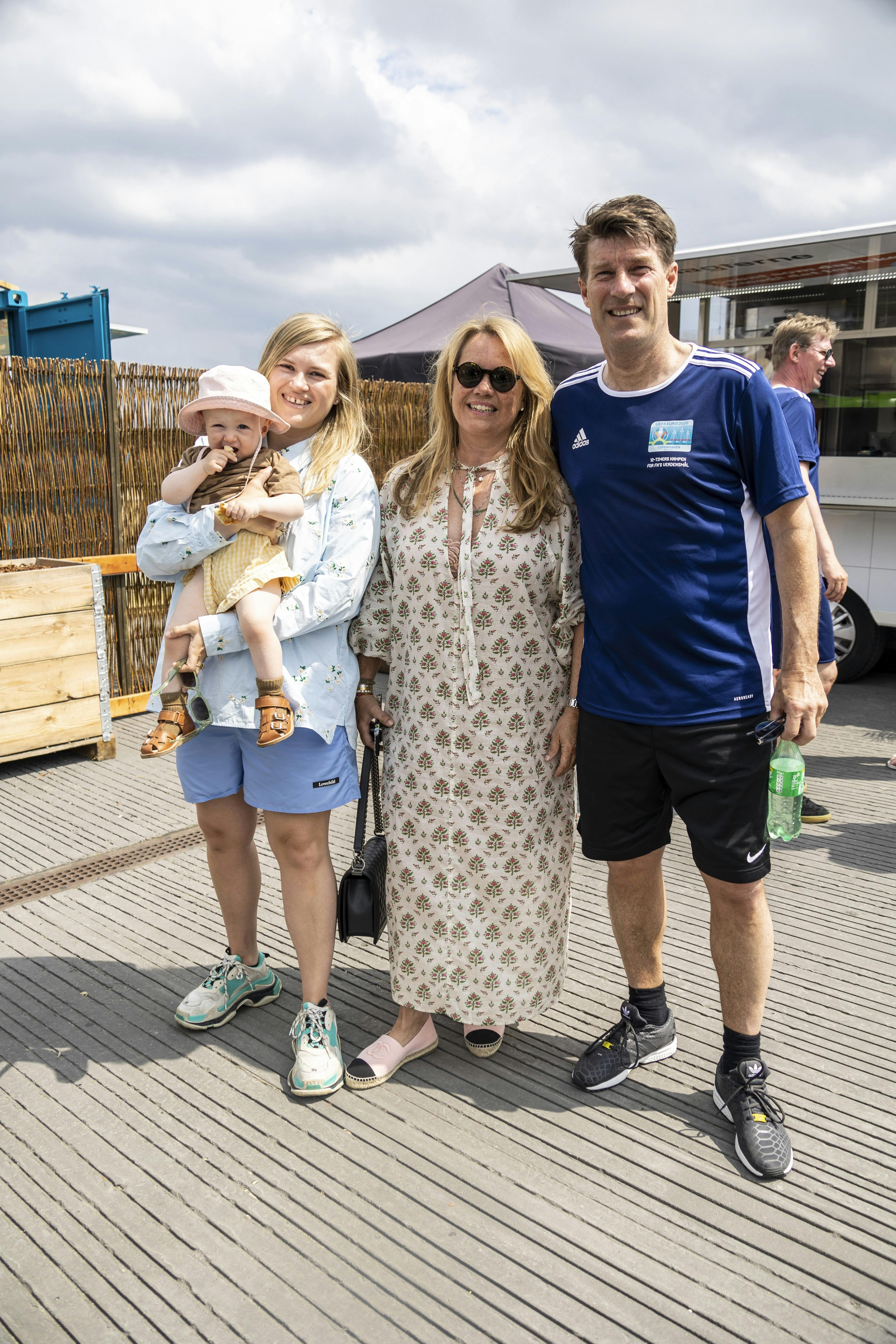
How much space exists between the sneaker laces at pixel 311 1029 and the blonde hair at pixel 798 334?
3.44 meters

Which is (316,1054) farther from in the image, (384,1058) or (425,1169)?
(425,1169)

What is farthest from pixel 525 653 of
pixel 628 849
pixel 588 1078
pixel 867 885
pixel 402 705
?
pixel 867 885

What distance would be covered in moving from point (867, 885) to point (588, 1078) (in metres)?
1.91

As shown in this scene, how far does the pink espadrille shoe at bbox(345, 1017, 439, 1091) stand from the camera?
2691 millimetres

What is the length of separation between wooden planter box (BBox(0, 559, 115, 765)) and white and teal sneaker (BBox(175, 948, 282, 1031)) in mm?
2607

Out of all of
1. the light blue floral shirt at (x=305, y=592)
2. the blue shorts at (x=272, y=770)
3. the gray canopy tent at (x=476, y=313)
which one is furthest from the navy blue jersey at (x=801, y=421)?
the gray canopy tent at (x=476, y=313)

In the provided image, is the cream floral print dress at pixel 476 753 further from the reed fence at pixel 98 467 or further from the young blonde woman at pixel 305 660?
the reed fence at pixel 98 467

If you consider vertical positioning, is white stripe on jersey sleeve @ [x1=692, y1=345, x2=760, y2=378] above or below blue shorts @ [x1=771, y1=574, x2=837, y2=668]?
above

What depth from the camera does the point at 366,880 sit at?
2.67 metres

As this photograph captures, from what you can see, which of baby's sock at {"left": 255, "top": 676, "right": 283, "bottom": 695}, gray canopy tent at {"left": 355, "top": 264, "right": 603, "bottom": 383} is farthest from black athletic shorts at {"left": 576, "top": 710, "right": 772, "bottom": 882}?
gray canopy tent at {"left": 355, "top": 264, "right": 603, "bottom": 383}

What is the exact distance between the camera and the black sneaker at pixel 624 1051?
268 cm

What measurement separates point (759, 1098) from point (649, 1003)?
0.41m

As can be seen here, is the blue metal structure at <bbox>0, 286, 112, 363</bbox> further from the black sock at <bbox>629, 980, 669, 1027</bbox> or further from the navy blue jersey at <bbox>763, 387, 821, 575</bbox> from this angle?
the black sock at <bbox>629, 980, 669, 1027</bbox>

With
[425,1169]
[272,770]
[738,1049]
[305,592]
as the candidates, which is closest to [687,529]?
[305,592]
